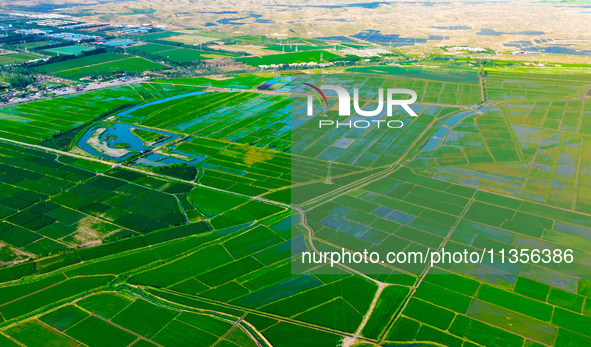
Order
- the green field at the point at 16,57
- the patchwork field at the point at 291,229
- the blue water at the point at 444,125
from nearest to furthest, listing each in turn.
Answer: the patchwork field at the point at 291,229, the blue water at the point at 444,125, the green field at the point at 16,57

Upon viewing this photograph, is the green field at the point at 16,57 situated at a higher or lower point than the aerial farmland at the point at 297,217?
higher

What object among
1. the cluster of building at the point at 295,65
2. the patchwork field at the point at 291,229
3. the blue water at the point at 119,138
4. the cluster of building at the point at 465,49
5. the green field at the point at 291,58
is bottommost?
the patchwork field at the point at 291,229

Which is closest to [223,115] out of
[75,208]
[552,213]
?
[75,208]

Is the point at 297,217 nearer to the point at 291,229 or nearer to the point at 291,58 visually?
the point at 291,229

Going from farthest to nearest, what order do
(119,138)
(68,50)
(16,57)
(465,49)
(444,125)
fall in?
(465,49)
(68,50)
(16,57)
(444,125)
(119,138)

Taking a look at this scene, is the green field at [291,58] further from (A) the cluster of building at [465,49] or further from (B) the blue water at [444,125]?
(B) the blue water at [444,125]

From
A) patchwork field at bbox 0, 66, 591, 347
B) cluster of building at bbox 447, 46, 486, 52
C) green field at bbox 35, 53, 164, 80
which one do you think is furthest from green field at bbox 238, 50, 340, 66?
patchwork field at bbox 0, 66, 591, 347

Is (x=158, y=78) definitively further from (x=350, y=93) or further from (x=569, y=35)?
(x=569, y=35)

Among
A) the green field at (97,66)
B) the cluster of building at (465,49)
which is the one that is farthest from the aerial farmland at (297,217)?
the cluster of building at (465,49)

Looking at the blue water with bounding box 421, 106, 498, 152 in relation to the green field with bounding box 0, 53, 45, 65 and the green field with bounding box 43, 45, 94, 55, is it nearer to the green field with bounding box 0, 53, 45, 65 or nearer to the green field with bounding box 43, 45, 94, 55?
the green field with bounding box 43, 45, 94, 55

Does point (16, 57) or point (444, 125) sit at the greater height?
point (16, 57)

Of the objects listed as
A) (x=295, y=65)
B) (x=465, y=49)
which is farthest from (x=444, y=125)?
(x=465, y=49)
